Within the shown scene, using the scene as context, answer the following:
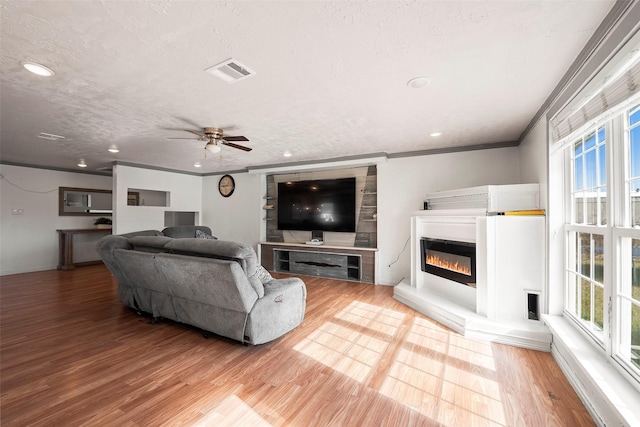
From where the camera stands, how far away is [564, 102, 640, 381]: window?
62.7 inches

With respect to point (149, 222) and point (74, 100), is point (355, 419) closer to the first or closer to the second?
point (74, 100)

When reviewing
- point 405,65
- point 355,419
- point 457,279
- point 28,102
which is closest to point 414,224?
point 457,279

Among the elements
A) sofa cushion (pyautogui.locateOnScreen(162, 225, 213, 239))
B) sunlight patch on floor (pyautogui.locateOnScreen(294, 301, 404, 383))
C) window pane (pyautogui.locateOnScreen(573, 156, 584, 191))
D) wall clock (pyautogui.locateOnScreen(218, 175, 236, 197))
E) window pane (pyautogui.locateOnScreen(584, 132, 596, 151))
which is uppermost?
wall clock (pyautogui.locateOnScreen(218, 175, 236, 197))

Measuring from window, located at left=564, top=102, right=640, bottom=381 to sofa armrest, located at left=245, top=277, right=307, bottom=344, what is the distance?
2.39 m

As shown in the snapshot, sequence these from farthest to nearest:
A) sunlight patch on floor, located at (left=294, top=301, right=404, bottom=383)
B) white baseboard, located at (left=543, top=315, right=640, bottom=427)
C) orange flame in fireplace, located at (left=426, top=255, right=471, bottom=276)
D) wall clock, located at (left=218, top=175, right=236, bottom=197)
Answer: wall clock, located at (left=218, top=175, right=236, bottom=197) < orange flame in fireplace, located at (left=426, top=255, right=471, bottom=276) < sunlight patch on floor, located at (left=294, top=301, right=404, bottom=383) < white baseboard, located at (left=543, top=315, right=640, bottom=427)

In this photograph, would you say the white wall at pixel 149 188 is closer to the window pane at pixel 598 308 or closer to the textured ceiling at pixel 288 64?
the textured ceiling at pixel 288 64

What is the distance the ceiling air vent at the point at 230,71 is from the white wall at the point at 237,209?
429cm

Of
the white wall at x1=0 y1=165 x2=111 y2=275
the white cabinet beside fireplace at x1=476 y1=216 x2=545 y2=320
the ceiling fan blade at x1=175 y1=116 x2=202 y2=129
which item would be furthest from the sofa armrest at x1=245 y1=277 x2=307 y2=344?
the white wall at x1=0 y1=165 x2=111 y2=275

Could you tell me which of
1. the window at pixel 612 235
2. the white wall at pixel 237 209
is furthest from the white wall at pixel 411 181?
the white wall at pixel 237 209

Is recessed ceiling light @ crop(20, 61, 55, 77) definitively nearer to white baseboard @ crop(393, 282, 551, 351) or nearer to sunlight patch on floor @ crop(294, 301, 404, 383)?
sunlight patch on floor @ crop(294, 301, 404, 383)

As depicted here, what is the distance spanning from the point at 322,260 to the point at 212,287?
315 cm

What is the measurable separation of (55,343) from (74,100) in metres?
2.35

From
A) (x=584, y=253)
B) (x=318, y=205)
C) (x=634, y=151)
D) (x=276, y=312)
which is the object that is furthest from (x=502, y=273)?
(x=318, y=205)

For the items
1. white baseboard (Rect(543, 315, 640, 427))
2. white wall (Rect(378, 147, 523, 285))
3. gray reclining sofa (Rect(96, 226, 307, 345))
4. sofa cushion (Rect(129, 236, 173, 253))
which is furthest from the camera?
white wall (Rect(378, 147, 523, 285))
